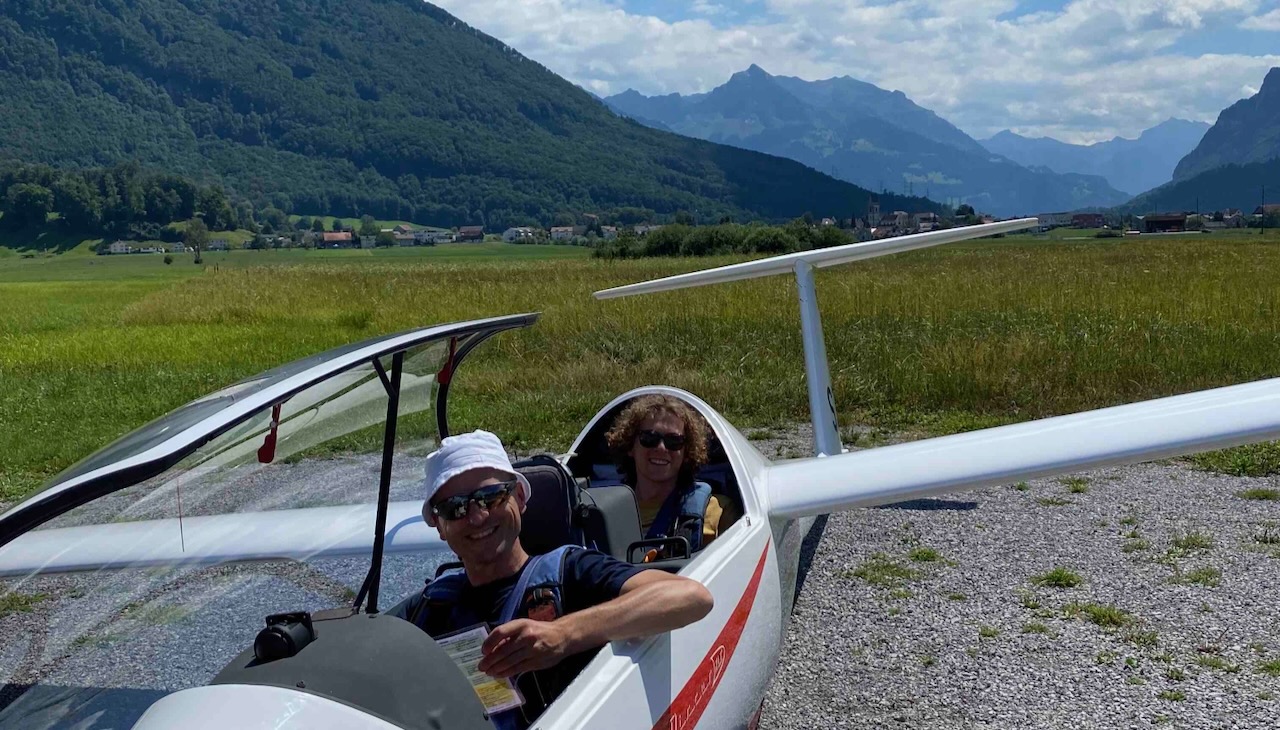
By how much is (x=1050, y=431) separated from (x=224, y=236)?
3811 inches

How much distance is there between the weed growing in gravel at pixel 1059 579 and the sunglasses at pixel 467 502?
353 cm

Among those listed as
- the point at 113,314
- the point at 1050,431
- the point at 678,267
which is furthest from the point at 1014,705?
the point at 678,267

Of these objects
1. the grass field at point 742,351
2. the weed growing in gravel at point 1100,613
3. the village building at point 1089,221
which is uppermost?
the grass field at point 742,351

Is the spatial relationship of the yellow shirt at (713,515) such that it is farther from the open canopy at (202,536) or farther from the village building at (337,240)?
the village building at (337,240)

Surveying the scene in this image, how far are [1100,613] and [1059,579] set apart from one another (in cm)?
49

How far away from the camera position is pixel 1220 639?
14.0 ft

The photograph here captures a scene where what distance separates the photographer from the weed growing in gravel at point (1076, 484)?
22.6 ft

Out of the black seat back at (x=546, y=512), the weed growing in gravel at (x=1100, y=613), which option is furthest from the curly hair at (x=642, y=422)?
the weed growing in gravel at (x=1100, y=613)

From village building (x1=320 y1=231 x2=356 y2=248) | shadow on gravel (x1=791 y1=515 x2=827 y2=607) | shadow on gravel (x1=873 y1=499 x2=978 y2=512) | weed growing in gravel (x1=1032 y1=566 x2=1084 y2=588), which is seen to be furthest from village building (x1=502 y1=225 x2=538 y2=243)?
weed growing in gravel (x1=1032 y1=566 x2=1084 y2=588)

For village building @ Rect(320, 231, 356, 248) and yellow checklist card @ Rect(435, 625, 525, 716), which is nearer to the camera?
yellow checklist card @ Rect(435, 625, 525, 716)

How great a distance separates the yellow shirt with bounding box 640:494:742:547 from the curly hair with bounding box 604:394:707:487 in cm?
15

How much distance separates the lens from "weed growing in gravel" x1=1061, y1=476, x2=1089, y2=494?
22.6 ft

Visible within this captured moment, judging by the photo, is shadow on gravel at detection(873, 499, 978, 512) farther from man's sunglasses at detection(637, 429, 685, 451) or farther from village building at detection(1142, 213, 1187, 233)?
village building at detection(1142, 213, 1187, 233)

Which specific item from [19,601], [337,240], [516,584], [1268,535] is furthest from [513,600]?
[337,240]
